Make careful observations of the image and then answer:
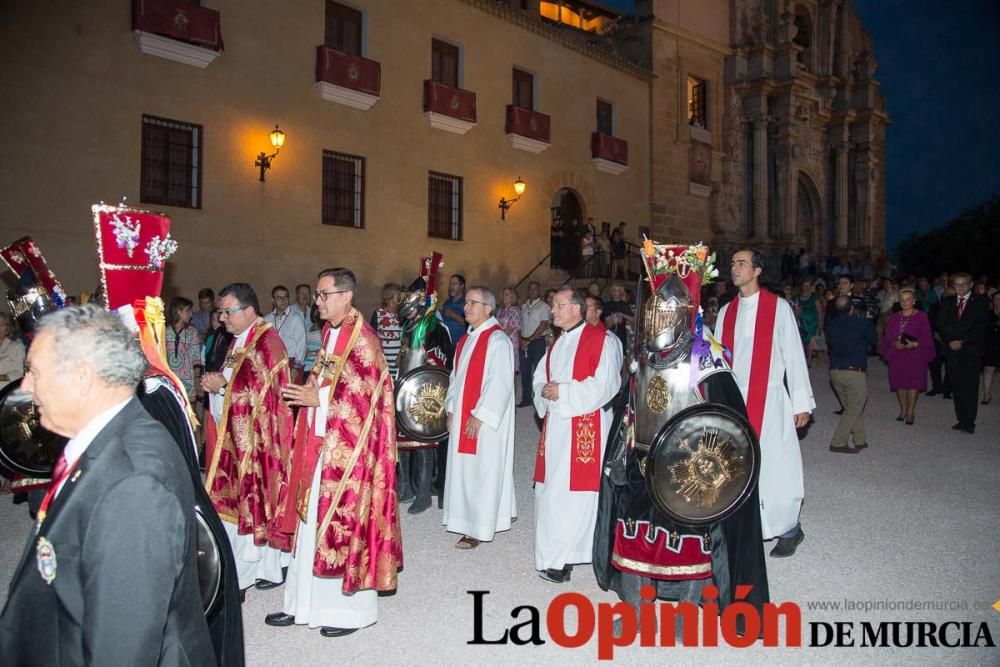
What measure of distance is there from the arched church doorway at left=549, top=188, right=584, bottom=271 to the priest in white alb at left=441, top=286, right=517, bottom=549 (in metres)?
15.5

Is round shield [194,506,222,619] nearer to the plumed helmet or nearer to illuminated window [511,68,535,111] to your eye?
the plumed helmet

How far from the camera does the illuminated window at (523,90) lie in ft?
63.4

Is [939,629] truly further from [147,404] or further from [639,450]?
[147,404]

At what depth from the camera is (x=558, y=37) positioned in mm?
19859

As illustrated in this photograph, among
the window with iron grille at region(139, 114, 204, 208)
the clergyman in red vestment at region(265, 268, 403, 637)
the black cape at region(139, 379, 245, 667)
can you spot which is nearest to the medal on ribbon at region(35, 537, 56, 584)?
the black cape at region(139, 379, 245, 667)

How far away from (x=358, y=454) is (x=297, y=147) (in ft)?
39.6

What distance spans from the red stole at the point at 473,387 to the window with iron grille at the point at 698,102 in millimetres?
21702

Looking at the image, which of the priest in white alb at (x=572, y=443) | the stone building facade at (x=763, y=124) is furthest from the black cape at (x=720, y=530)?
the stone building facade at (x=763, y=124)

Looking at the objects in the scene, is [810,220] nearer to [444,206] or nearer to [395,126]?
[444,206]

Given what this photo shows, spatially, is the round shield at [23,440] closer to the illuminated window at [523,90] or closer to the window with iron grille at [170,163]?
the window with iron grille at [170,163]

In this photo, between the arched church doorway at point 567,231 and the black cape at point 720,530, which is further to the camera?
the arched church doorway at point 567,231

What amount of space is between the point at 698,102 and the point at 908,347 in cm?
1722

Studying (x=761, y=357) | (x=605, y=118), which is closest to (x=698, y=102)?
(x=605, y=118)

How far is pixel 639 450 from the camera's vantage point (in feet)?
13.1
